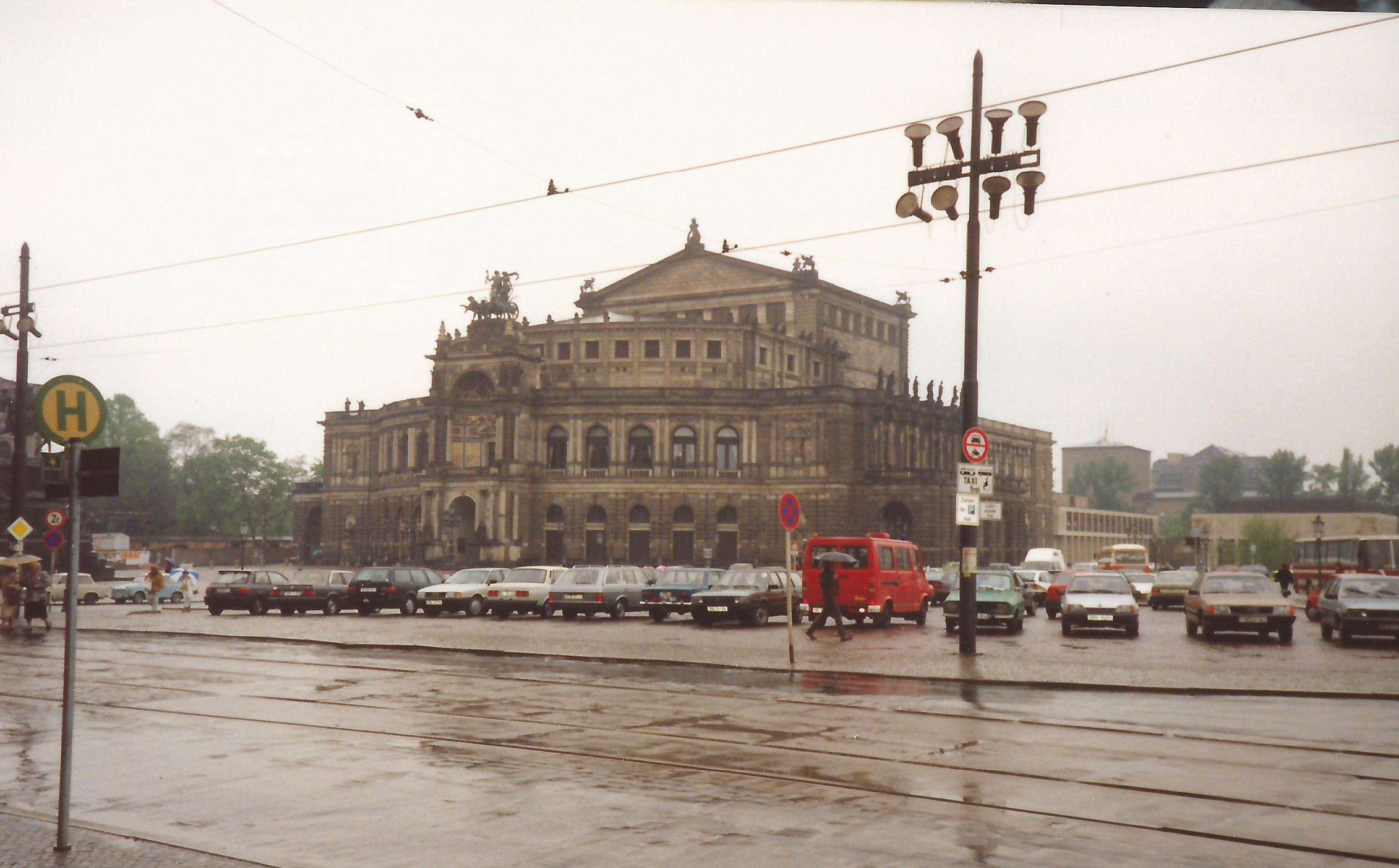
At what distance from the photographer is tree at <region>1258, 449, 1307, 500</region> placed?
313 ft

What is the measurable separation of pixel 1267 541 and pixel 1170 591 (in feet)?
197

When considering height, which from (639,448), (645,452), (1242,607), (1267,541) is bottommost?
(1242,607)

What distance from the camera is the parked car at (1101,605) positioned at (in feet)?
90.8

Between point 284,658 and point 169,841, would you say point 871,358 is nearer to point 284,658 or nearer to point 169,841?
point 284,658

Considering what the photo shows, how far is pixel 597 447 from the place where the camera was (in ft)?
284

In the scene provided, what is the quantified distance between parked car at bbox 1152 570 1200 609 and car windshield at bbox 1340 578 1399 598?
18.2 metres

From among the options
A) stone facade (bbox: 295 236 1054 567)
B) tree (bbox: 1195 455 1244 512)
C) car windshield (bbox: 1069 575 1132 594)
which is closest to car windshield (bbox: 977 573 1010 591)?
car windshield (bbox: 1069 575 1132 594)

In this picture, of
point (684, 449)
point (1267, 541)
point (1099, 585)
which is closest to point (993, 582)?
point (1099, 585)

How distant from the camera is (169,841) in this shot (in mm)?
7930

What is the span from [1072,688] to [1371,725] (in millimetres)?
4317

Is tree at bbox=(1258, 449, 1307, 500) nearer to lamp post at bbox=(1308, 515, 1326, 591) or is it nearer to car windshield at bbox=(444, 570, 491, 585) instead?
lamp post at bbox=(1308, 515, 1326, 591)

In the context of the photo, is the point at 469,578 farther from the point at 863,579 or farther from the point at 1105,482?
the point at 1105,482

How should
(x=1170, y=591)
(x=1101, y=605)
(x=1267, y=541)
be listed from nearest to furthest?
(x=1101, y=605) → (x=1170, y=591) → (x=1267, y=541)

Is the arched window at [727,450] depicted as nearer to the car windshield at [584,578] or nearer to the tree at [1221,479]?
the car windshield at [584,578]
